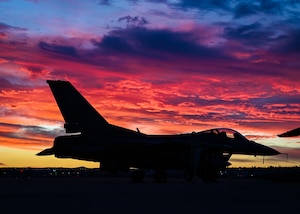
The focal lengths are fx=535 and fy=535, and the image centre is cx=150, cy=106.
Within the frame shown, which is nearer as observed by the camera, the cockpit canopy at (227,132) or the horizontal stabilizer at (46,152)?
the horizontal stabilizer at (46,152)

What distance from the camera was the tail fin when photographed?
2827cm

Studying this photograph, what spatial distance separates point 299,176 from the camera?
102ft

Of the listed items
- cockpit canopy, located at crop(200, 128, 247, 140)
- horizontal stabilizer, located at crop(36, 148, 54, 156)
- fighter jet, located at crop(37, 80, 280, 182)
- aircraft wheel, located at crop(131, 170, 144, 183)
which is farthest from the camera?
cockpit canopy, located at crop(200, 128, 247, 140)

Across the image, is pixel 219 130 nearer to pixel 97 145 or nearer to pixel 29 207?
pixel 97 145

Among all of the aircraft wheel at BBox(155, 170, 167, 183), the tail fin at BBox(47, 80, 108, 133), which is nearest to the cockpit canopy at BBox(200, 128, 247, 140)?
the aircraft wheel at BBox(155, 170, 167, 183)

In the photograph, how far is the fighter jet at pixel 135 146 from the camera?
28219mm

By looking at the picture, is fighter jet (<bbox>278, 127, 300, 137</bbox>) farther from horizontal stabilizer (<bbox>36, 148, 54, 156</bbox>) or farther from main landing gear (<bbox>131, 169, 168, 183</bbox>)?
horizontal stabilizer (<bbox>36, 148, 54, 156</bbox>)

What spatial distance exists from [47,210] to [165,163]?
18.7 metres

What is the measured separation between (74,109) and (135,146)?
12.5 feet

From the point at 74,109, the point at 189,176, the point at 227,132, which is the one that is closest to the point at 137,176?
the point at 189,176

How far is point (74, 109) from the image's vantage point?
2833 cm

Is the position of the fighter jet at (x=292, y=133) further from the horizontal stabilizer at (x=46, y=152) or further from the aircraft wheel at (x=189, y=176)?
the horizontal stabilizer at (x=46, y=152)

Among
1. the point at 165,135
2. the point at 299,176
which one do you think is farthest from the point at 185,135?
the point at 299,176

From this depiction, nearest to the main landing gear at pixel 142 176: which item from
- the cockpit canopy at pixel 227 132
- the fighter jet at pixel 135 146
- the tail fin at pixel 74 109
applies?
the fighter jet at pixel 135 146
